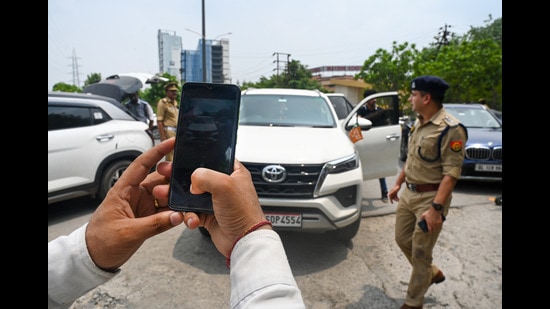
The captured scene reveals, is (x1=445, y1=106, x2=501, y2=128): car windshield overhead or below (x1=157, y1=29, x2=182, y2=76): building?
below

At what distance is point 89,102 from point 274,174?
3078mm

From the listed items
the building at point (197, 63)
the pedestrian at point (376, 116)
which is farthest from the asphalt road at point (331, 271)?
the building at point (197, 63)

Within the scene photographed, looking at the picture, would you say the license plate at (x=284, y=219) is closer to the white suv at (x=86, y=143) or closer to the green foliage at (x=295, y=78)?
the white suv at (x=86, y=143)

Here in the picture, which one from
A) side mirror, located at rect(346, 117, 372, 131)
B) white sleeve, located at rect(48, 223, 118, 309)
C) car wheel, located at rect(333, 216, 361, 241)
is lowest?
car wheel, located at rect(333, 216, 361, 241)

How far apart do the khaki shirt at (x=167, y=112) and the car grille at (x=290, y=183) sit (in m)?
3.99

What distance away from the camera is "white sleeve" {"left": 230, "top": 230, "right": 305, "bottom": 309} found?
76cm

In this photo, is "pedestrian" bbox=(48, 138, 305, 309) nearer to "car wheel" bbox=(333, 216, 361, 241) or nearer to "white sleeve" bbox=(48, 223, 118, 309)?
"white sleeve" bbox=(48, 223, 118, 309)

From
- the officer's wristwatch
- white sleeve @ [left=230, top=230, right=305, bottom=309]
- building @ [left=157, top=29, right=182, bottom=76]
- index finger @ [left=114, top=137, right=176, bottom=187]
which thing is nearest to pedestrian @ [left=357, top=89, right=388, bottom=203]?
the officer's wristwatch

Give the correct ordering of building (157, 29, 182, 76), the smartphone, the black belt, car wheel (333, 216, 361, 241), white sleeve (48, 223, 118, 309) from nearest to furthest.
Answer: white sleeve (48, 223, 118, 309), the smartphone, the black belt, car wheel (333, 216, 361, 241), building (157, 29, 182, 76)

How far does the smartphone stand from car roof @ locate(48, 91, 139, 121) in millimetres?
3858

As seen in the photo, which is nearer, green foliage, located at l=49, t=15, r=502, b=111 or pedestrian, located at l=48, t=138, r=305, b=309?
pedestrian, located at l=48, t=138, r=305, b=309

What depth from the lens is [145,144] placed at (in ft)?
17.2

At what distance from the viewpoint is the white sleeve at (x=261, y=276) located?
76 centimetres
